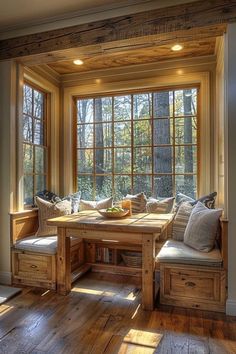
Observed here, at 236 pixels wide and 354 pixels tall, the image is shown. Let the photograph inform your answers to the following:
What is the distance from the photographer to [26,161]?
331 cm

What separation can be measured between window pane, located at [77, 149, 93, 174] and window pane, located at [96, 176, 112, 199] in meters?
0.20

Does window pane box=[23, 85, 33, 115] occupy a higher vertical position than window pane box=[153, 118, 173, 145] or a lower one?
higher

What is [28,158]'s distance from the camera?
336 centimetres

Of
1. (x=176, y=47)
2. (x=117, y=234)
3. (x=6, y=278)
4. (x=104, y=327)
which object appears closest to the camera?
(x=104, y=327)

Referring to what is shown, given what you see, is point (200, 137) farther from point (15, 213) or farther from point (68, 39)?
point (15, 213)

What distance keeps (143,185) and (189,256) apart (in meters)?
1.35

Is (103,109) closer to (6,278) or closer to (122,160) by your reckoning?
(122,160)

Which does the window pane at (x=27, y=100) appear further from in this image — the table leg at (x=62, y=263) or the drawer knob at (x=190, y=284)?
the drawer knob at (x=190, y=284)

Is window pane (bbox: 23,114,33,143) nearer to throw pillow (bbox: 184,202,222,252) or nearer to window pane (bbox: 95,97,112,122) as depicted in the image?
window pane (bbox: 95,97,112,122)

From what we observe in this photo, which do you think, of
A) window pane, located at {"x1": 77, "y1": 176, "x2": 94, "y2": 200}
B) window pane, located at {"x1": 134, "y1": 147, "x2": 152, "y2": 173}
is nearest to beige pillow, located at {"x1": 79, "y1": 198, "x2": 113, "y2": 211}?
window pane, located at {"x1": 77, "y1": 176, "x2": 94, "y2": 200}

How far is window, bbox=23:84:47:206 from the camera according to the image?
331cm

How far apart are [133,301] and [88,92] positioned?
2726 mm

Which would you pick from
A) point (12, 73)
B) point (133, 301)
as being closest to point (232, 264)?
point (133, 301)

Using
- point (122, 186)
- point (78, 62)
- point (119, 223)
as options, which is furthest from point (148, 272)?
point (78, 62)
